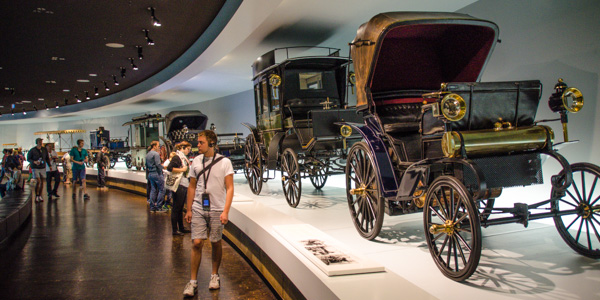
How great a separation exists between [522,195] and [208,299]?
14.8 ft

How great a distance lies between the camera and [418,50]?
4402 mm

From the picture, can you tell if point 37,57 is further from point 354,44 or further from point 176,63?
point 354,44

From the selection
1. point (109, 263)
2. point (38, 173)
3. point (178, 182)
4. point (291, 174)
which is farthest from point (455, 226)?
point (38, 173)

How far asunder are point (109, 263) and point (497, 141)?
170 inches

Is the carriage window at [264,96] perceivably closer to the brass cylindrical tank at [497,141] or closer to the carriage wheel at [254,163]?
the carriage wheel at [254,163]

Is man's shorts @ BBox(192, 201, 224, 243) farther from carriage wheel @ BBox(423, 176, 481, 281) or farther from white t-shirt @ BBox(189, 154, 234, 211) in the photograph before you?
carriage wheel @ BBox(423, 176, 481, 281)

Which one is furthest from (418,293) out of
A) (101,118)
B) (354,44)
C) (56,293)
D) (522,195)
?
(101,118)

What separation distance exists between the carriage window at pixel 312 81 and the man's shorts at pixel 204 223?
399cm

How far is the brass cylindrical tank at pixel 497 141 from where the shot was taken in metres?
2.98

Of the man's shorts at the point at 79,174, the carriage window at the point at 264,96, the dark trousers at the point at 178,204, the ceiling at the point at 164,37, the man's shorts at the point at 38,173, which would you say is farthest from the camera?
the man's shorts at the point at 79,174

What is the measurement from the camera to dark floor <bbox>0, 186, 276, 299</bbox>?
3.84m

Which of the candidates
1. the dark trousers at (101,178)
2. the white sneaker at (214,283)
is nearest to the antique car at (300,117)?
the white sneaker at (214,283)

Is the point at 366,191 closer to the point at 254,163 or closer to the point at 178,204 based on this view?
the point at 178,204

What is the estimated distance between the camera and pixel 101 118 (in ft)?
82.7
